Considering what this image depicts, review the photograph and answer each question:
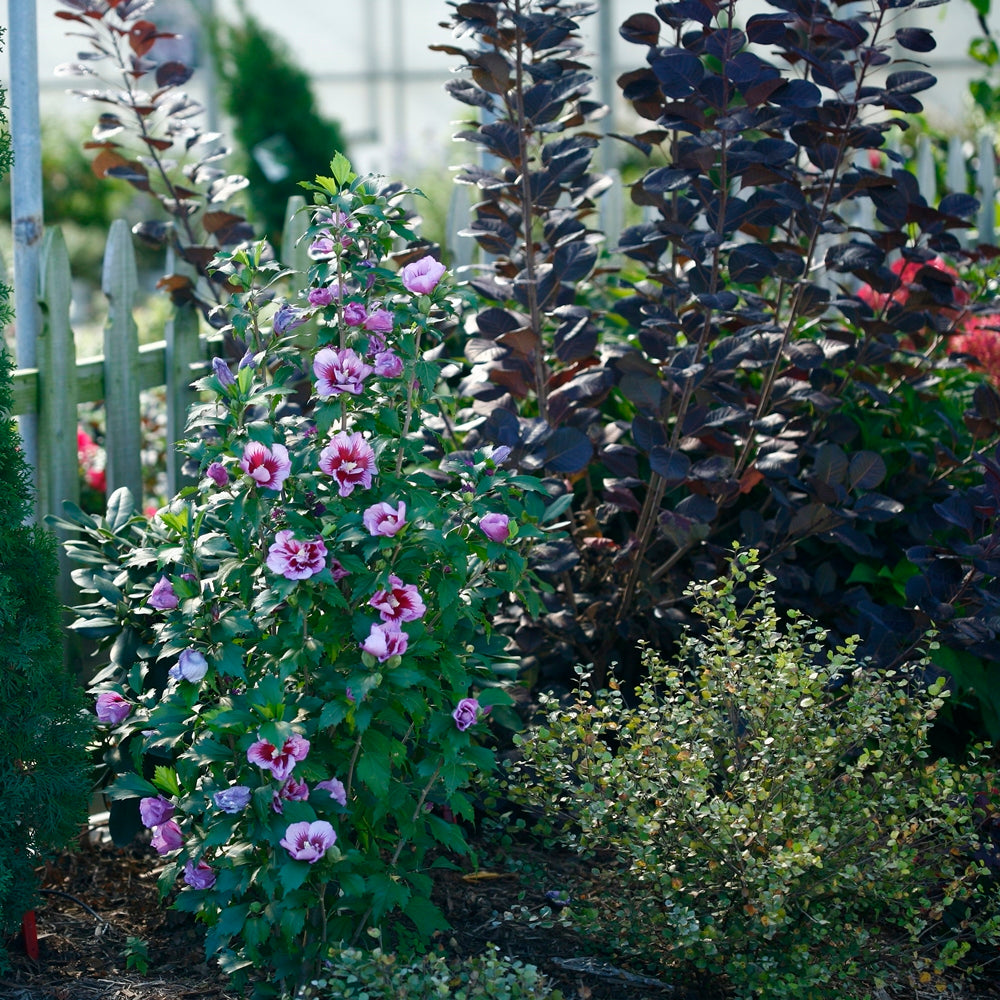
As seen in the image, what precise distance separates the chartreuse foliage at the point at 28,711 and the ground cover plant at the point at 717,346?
36.8 inches

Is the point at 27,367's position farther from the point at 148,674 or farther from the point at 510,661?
the point at 510,661

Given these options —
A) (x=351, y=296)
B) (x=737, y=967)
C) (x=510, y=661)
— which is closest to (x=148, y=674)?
(x=510, y=661)

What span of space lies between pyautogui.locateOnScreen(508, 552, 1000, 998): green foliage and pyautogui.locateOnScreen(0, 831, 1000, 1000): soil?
9cm

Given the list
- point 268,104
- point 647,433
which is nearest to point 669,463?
point 647,433

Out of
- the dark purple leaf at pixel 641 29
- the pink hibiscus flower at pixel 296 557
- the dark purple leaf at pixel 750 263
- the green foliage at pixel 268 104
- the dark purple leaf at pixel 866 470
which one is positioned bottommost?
the dark purple leaf at pixel 866 470

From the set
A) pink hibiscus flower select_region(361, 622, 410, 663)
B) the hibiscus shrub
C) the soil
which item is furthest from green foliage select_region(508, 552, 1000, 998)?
pink hibiscus flower select_region(361, 622, 410, 663)

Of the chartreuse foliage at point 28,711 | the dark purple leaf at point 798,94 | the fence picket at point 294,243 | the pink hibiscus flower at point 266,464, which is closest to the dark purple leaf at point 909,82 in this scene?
the dark purple leaf at point 798,94

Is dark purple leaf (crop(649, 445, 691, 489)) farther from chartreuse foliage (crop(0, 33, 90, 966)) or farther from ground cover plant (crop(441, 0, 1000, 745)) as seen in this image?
chartreuse foliage (crop(0, 33, 90, 966))

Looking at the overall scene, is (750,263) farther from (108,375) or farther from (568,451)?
(108,375)

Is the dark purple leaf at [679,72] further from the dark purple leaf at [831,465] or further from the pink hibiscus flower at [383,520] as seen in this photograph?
the pink hibiscus flower at [383,520]

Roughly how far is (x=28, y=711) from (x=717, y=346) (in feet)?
5.18

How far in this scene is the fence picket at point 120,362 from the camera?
2.85 metres

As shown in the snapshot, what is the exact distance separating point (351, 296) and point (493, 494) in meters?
0.40

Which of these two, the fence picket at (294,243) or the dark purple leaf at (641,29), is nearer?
the dark purple leaf at (641,29)
